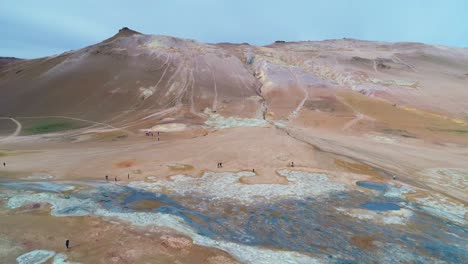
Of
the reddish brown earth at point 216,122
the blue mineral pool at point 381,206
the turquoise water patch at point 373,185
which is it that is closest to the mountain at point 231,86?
the reddish brown earth at point 216,122

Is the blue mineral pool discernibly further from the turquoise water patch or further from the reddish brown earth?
the turquoise water patch

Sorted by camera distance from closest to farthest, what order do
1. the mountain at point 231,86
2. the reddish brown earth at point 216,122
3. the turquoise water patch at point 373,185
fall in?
the reddish brown earth at point 216,122 < the turquoise water patch at point 373,185 < the mountain at point 231,86

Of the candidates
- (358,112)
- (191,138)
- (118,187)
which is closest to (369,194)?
(118,187)

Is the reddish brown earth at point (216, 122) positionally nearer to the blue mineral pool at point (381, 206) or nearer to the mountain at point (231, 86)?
the mountain at point (231, 86)

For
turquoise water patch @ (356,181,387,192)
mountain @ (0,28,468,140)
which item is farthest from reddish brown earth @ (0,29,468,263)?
turquoise water patch @ (356,181,387,192)

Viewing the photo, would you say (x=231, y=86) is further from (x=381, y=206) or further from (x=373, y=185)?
(x=381, y=206)

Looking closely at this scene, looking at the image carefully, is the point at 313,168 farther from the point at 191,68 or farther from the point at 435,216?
the point at 191,68
